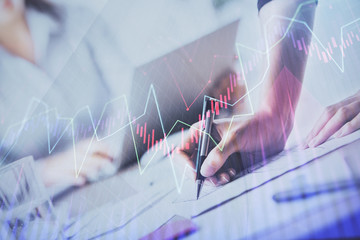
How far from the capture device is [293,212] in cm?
39

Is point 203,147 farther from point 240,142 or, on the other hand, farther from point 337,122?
point 337,122

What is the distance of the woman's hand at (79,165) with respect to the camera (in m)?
0.69

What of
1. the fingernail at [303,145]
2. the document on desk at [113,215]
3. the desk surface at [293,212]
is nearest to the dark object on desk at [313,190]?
the desk surface at [293,212]

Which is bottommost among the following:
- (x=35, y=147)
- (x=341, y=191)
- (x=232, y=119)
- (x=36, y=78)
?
(x=341, y=191)

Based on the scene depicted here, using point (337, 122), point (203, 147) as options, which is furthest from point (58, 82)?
point (337, 122)

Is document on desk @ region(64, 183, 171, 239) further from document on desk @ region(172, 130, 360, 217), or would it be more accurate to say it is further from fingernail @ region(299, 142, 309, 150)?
fingernail @ region(299, 142, 309, 150)

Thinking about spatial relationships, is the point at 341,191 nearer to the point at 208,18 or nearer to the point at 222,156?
the point at 222,156

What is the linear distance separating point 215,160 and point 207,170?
0.09ft

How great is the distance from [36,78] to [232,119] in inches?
27.0

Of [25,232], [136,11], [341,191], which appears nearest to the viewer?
[341,191]

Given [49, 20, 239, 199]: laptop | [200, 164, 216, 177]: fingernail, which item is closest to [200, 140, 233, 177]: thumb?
[200, 164, 216, 177]: fingernail

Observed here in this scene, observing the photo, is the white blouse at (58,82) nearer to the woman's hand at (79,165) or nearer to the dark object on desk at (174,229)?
the woman's hand at (79,165)

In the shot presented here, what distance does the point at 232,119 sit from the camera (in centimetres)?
58

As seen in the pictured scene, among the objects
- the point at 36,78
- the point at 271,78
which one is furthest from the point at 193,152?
the point at 36,78
